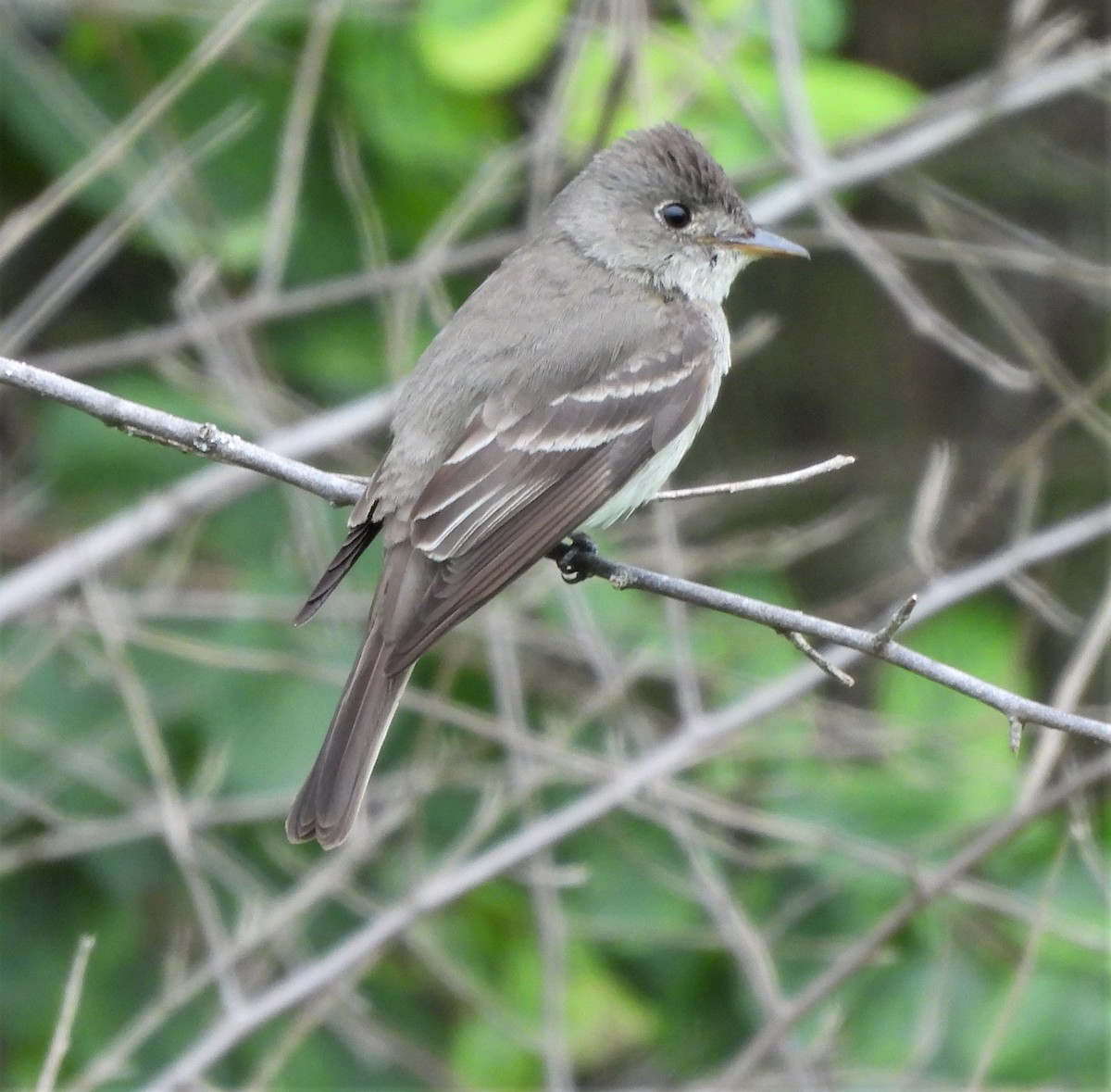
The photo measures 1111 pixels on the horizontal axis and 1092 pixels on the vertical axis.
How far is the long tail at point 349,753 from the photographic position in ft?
11.3

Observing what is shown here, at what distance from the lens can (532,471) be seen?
152 inches

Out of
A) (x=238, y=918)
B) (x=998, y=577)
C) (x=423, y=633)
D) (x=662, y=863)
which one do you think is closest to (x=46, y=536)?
(x=238, y=918)

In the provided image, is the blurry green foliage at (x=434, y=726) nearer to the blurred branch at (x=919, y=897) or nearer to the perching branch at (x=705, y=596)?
the blurred branch at (x=919, y=897)

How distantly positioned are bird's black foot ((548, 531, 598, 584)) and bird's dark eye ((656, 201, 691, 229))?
981 millimetres

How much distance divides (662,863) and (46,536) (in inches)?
91.1

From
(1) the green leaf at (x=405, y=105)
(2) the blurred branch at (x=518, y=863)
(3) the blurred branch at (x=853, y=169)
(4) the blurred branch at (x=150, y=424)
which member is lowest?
(2) the blurred branch at (x=518, y=863)

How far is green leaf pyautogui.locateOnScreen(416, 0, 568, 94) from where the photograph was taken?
4875 mm

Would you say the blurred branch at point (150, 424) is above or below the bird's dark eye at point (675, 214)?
below

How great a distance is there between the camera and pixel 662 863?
5352 millimetres

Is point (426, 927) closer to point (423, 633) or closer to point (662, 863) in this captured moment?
point (662, 863)

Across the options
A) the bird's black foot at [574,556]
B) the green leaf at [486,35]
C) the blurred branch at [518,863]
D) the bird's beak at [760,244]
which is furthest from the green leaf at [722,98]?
the blurred branch at [518,863]

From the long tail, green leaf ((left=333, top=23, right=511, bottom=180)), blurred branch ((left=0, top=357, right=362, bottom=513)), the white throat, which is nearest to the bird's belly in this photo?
the white throat

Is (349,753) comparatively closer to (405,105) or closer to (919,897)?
(919,897)

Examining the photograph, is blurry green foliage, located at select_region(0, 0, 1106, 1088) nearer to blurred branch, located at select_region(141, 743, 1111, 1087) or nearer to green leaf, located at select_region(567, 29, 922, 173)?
green leaf, located at select_region(567, 29, 922, 173)
